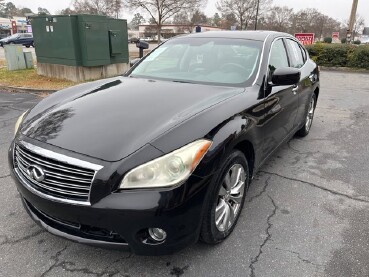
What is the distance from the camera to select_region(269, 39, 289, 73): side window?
3530 millimetres

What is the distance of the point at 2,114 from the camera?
6.55m

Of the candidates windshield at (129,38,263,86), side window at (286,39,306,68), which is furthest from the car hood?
→ side window at (286,39,306,68)

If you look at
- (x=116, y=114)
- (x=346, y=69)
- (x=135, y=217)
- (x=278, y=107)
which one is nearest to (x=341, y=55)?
(x=346, y=69)

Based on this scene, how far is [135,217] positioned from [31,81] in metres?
9.38

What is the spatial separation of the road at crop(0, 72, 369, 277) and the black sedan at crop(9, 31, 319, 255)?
235 mm

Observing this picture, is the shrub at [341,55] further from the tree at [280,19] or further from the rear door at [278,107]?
the tree at [280,19]

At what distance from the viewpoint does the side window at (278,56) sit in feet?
11.6

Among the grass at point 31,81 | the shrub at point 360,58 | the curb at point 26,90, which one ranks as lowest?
the curb at point 26,90

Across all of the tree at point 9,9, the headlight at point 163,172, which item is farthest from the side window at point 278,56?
the tree at point 9,9

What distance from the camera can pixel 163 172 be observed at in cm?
201

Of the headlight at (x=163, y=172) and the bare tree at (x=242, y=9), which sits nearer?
the headlight at (x=163, y=172)

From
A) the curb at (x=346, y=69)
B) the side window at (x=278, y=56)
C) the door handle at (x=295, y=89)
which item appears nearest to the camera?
the side window at (x=278, y=56)

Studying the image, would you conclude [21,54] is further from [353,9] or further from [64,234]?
[353,9]

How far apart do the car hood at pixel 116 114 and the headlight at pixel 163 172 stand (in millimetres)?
151
